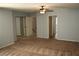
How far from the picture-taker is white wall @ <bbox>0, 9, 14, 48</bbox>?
6727mm

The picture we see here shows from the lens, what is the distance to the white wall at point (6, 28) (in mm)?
6727

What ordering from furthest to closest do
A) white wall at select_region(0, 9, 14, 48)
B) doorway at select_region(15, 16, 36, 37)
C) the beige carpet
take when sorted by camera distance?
doorway at select_region(15, 16, 36, 37), white wall at select_region(0, 9, 14, 48), the beige carpet

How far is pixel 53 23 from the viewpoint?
11.2 metres

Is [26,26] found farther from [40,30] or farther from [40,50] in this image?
[40,50]

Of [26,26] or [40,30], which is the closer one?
[40,30]

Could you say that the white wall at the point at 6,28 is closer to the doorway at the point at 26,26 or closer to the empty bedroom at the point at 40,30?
the empty bedroom at the point at 40,30

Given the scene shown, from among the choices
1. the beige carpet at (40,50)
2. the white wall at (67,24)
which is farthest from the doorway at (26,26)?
the beige carpet at (40,50)

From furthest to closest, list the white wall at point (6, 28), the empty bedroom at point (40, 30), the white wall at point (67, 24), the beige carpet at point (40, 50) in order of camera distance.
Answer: the white wall at point (67, 24) → the white wall at point (6, 28) → the empty bedroom at point (40, 30) → the beige carpet at point (40, 50)

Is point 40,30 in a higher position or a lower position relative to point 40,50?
higher

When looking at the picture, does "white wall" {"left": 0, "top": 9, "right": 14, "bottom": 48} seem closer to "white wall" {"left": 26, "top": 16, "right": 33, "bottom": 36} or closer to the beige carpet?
the beige carpet

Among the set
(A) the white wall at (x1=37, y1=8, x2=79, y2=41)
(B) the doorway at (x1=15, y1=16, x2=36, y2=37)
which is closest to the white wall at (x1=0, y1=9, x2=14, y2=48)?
(B) the doorway at (x1=15, y1=16, x2=36, y2=37)

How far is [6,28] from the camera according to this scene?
7.17m

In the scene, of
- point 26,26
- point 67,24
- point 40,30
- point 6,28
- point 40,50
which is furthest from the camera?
point 26,26

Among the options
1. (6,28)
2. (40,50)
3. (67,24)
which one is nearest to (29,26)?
(67,24)
